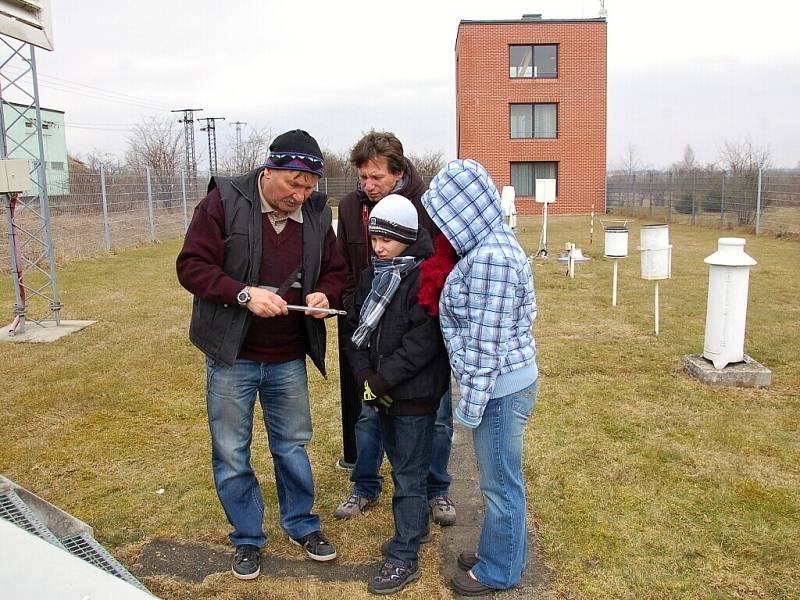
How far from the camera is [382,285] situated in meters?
2.83

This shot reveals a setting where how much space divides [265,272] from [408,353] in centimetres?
67

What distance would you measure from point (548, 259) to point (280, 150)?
11.9 meters

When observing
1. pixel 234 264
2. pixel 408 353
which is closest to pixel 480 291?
pixel 408 353

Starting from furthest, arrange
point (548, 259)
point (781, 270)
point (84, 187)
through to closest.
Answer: point (84, 187), point (548, 259), point (781, 270)

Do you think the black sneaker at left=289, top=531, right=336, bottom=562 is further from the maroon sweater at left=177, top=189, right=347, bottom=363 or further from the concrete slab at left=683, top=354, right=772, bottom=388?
the concrete slab at left=683, top=354, right=772, bottom=388

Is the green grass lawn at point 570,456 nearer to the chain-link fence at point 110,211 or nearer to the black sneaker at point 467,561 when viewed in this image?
the black sneaker at point 467,561

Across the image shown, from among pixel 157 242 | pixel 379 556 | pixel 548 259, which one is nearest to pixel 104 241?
pixel 157 242

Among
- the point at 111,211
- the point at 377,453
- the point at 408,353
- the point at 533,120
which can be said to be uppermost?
the point at 533,120

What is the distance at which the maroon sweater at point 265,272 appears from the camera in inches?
106

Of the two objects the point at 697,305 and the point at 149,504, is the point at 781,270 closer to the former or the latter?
the point at 697,305

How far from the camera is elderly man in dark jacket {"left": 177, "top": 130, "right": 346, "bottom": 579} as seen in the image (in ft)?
9.02

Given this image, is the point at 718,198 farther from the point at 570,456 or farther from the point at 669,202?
the point at 570,456

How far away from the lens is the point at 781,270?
1212 centimetres

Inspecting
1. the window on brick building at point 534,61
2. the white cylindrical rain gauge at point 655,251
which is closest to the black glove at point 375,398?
the white cylindrical rain gauge at point 655,251
